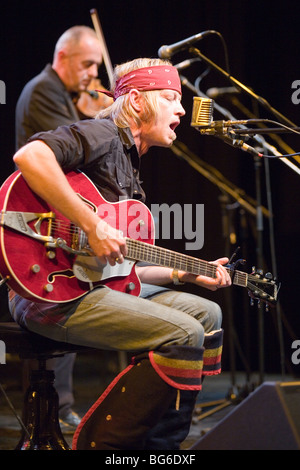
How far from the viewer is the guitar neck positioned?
2283 mm

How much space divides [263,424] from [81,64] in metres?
2.97

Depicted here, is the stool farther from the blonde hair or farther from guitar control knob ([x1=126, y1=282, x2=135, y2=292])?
the blonde hair

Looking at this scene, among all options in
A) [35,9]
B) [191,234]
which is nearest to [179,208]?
[191,234]

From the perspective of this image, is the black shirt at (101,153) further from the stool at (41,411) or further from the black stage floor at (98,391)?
the black stage floor at (98,391)

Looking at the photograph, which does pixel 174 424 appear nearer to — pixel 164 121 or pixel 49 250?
pixel 49 250

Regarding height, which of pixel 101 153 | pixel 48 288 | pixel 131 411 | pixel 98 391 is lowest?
pixel 98 391

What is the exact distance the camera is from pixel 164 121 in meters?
2.55

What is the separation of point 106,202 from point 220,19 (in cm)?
322

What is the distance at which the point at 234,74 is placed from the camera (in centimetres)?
491

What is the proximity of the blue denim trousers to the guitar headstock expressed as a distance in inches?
22.4

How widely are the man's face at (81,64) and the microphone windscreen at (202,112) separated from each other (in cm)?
188

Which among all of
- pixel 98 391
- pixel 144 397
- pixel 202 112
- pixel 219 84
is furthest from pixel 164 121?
pixel 219 84

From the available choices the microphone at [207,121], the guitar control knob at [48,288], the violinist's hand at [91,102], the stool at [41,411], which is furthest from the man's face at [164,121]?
the violinist's hand at [91,102]
